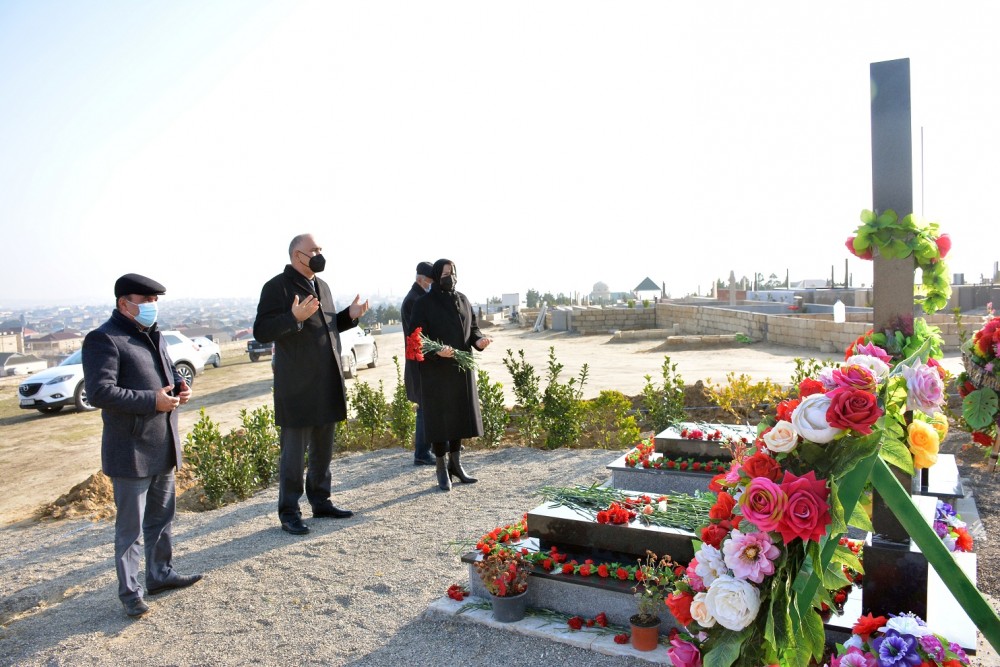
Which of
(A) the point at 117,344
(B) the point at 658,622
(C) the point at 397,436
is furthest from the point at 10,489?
(B) the point at 658,622

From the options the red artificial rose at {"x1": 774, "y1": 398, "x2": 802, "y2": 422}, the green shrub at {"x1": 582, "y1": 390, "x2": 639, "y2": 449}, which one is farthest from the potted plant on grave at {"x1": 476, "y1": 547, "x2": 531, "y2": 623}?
the green shrub at {"x1": 582, "y1": 390, "x2": 639, "y2": 449}

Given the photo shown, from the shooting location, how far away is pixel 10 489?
8.31 meters

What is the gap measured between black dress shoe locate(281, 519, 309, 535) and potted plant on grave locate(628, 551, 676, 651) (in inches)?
107

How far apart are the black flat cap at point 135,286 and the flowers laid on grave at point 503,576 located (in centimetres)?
242

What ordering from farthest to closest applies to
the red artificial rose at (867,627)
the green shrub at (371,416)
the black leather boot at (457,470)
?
the green shrub at (371,416) → the black leather boot at (457,470) → the red artificial rose at (867,627)

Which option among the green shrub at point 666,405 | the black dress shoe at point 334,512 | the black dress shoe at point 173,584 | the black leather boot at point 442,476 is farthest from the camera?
the green shrub at point 666,405

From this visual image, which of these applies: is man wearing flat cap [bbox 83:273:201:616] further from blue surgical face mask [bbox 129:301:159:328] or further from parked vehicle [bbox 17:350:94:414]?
parked vehicle [bbox 17:350:94:414]

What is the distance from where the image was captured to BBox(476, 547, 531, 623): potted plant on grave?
12.0 feet

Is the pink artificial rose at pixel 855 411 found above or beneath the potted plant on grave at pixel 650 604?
above

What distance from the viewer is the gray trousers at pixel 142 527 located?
3.94 meters

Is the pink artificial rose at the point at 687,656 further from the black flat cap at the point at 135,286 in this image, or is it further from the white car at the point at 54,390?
the white car at the point at 54,390

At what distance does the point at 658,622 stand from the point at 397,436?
5.38 meters

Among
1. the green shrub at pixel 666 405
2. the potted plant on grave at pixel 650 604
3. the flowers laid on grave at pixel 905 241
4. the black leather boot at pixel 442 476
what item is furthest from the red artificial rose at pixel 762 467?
the green shrub at pixel 666 405

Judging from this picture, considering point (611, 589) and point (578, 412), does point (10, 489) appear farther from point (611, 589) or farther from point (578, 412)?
point (611, 589)
